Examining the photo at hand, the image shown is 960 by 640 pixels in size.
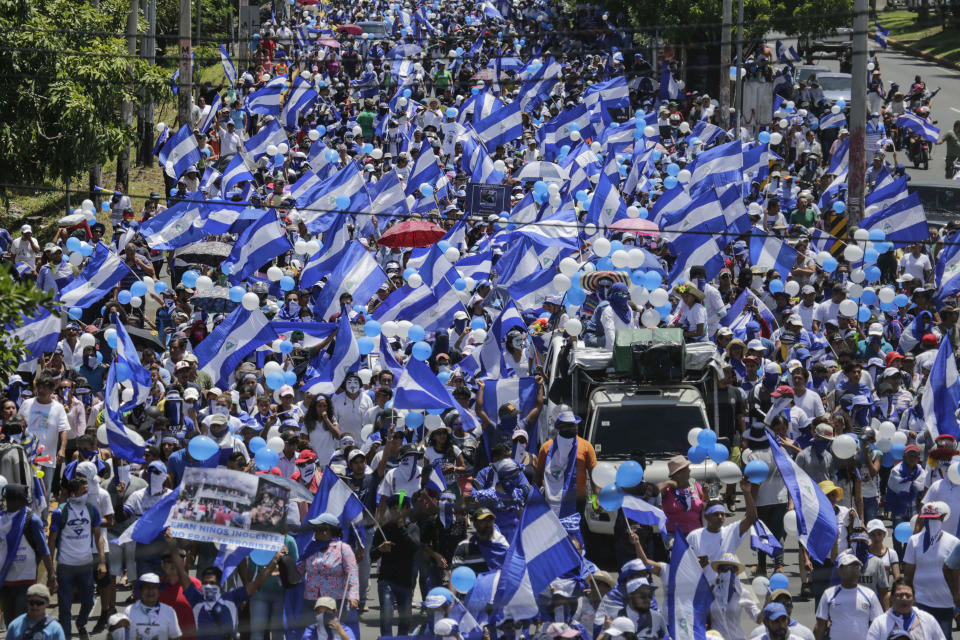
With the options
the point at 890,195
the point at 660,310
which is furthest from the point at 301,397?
the point at 890,195

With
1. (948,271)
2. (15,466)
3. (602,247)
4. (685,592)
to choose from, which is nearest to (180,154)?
(602,247)

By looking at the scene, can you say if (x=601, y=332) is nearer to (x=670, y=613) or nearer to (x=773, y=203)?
(x=670, y=613)

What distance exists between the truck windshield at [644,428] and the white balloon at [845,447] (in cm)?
110

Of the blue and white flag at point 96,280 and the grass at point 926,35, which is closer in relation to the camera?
the blue and white flag at point 96,280

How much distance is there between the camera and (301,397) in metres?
17.0

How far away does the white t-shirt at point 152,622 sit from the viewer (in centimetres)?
1127

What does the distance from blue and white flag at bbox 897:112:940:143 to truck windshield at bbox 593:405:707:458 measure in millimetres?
19532

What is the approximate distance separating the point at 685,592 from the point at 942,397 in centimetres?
397

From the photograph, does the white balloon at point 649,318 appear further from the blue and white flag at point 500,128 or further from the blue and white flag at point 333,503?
the blue and white flag at point 500,128

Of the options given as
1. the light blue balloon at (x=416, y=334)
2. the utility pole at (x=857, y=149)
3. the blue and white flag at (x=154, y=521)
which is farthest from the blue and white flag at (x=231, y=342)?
the utility pole at (x=857, y=149)

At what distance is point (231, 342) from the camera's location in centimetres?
1738

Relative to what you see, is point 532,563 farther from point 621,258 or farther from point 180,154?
point 180,154

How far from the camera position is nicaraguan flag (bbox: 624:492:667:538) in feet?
43.5

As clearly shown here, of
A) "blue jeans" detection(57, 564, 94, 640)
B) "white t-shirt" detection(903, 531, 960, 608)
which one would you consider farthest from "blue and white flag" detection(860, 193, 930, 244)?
"blue jeans" detection(57, 564, 94, 640)
